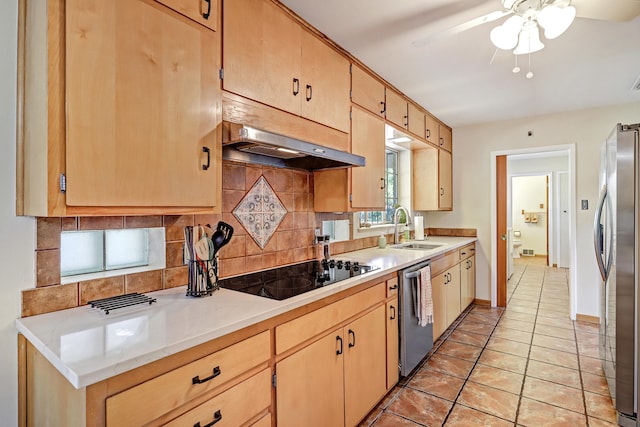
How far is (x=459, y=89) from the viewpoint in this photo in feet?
10.1

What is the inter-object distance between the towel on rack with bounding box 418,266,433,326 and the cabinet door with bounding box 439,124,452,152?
224 centimetres

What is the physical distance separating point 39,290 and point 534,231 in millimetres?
9563

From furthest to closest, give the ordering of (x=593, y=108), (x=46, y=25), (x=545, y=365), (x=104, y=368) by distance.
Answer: (x=593, y=108), (x=545, y=365), (x=46, y=25), (x=104, y=368)

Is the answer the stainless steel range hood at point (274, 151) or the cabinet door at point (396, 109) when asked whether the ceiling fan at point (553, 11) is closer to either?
the stainless steel range hood at point (274, 151)

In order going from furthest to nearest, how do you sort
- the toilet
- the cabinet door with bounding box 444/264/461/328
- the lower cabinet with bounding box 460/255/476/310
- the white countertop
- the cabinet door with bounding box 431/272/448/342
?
the toilet, the lower cabinet with bounding box 460/255/476/310, the cabinet door with bounding box 444/264/461/328, the cabinet door with bounding box 431/272/448/342, the white countertop

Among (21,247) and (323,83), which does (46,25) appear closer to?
(21,247)

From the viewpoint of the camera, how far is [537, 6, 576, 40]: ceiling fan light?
4.87ft

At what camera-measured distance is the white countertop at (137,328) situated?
2.77ft

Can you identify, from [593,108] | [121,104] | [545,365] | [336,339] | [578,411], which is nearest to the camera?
[121,104]

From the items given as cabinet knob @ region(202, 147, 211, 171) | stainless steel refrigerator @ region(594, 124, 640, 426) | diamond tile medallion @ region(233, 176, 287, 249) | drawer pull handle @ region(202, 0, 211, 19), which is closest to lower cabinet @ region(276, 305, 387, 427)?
diamond tile medallion @ region(233, 176, 287, 249)

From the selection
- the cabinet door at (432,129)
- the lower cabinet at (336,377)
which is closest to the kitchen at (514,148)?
the cabinet door at (432,129)

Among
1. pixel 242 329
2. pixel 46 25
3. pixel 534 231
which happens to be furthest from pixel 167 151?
pixel 534 231

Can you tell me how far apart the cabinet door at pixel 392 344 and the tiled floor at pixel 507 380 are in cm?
12

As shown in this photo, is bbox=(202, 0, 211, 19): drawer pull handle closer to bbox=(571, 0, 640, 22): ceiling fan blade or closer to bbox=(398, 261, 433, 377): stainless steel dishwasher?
bbox=(571, 0, 640, 22): ceiling fan blade
